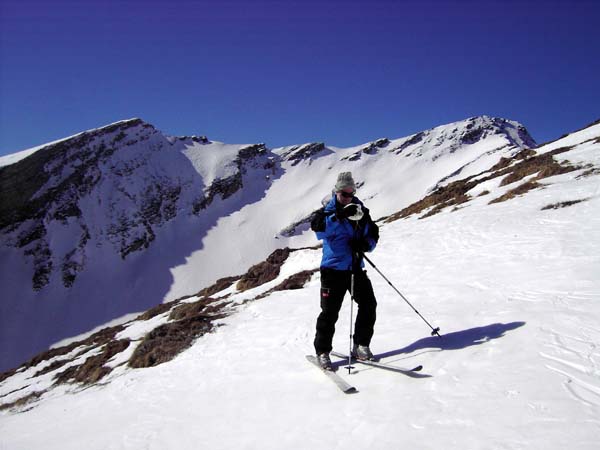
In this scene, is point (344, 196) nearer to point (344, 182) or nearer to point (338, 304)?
point (344, 182)

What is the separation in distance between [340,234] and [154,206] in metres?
102

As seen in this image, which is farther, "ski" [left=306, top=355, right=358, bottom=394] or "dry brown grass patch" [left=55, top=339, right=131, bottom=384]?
"dry brown grass patch" [left=55, top=339, right=131, bottom=384]

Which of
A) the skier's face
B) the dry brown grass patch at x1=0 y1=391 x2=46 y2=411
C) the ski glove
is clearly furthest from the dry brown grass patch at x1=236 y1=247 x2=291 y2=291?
the ski glove

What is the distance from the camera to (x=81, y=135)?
346ft

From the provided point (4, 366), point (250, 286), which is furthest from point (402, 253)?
point (4, 366)

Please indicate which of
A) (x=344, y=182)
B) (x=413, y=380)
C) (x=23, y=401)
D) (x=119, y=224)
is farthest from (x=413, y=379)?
(x=119, y=224)

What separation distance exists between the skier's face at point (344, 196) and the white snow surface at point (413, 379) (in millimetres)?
2445

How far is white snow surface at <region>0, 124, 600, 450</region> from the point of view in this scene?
378 centimetres

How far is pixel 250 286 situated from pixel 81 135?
107 meters

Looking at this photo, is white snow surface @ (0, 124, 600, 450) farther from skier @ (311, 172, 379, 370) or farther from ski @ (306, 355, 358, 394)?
skier @ (311, 172, 379, 370)

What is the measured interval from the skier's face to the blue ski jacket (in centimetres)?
6

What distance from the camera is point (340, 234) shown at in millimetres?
5672

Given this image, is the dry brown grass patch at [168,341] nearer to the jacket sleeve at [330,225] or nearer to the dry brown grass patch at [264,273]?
the jacket sleeve at [330,225]

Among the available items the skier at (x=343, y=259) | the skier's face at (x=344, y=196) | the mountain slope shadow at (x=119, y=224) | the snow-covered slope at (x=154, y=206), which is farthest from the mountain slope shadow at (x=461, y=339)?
the snow-covered slope at (x=154, y=206)
